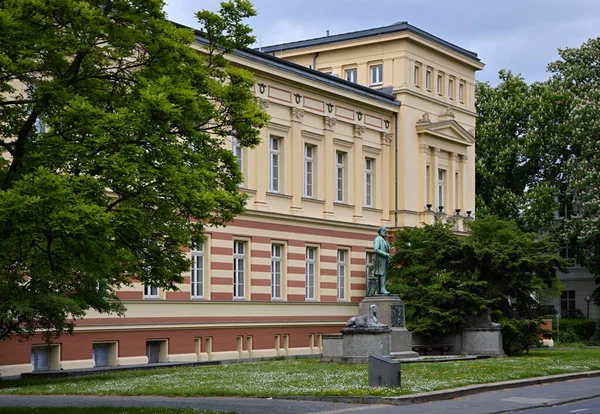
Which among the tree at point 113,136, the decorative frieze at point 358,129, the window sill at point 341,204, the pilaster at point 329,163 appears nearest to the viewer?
the tree at point 113,136

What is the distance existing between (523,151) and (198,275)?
3353 cm

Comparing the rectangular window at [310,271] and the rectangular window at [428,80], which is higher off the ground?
the rectangular window at [428,80]

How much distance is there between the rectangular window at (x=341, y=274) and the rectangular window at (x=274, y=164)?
6.04m

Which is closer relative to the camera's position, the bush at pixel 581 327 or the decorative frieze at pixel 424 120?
the decorative frieze at pixel 424 120

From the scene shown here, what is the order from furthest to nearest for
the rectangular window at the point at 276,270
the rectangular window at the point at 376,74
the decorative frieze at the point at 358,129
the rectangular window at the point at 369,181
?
the rectangular window at the point at 376,74 → the rectangular window at the point at 369,181 → the decorative frieze at the point at 358,129 → the rectangular window at the point at 276,270

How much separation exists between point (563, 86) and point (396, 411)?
50872 mm

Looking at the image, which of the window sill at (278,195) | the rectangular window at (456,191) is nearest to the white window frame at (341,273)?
the window sill at (278,195)

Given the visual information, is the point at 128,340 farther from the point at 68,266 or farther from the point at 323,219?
the point at 68,266

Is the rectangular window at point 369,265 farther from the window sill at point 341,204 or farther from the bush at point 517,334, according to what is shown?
the bush at point 517,334

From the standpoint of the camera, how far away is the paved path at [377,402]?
858 inches

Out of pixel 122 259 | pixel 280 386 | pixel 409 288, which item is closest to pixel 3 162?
pixel 122 259

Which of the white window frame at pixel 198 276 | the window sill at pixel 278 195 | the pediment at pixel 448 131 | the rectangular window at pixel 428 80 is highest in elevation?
the rectangular window at pixel 428 80

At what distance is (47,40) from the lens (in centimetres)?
1914

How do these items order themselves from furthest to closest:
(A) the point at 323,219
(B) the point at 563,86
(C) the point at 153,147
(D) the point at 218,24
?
1. (B) the point at 563,86
2. (A) the point at 323,219
3. (D) the point at 218,24
4. (C) the point at 153,147
